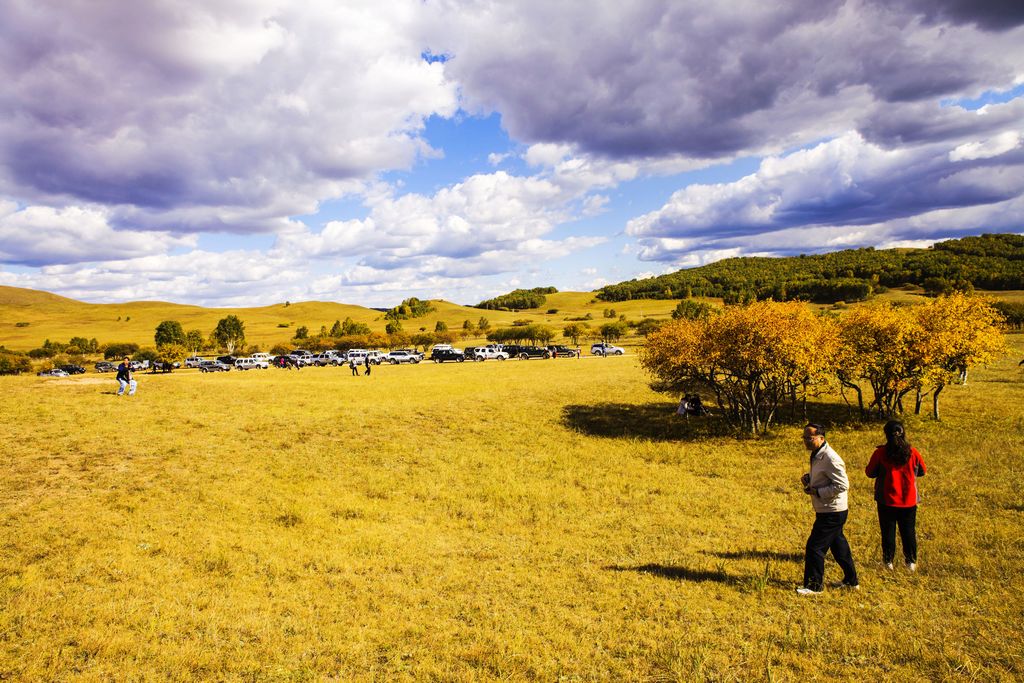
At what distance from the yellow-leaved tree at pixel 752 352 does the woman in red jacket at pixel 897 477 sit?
14438mm

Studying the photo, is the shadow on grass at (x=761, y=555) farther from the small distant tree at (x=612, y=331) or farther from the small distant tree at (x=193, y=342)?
the small distant tree at (x=193, y=342)

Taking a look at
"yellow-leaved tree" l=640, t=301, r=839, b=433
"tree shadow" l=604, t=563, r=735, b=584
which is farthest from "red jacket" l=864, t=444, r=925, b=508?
"yellow-leaved tree" l=640, t=301, r=839, b=433

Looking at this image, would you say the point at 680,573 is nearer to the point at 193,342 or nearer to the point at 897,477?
the point at 897,477

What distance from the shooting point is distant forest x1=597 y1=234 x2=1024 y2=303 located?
114256 mm

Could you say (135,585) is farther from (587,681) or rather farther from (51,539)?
(587,681)

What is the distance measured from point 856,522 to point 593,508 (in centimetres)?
649

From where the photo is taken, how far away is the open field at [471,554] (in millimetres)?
6586

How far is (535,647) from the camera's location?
691cm

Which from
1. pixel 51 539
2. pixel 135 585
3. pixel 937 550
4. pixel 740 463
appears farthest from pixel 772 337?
pixel 51 539

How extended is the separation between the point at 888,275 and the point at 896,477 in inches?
6356

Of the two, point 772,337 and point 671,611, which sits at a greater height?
point 772,337

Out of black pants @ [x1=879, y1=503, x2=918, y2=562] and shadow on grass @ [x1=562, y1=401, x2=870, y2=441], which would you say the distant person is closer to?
shadow on grass @ [x1=562, y1=401, x2=870, y2=441]

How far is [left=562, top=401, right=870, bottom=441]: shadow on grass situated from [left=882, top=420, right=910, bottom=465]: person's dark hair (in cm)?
1571

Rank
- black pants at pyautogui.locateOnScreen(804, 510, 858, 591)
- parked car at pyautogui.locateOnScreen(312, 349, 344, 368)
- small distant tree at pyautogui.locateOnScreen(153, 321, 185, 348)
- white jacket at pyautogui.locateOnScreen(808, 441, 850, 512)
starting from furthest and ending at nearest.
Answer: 1. small distant tree at pyautogui.locateOnScreen(153, 321, 185, 348)
2. parked car at pyautogui.locateOnScreen(312, 349, 344, 368)
3. black pants at pyautogui.locateOnScreen(804, 510, 858, 591)
4. white jacket at pyautogui.locateOnScreen(808, 441, 850, 512)
